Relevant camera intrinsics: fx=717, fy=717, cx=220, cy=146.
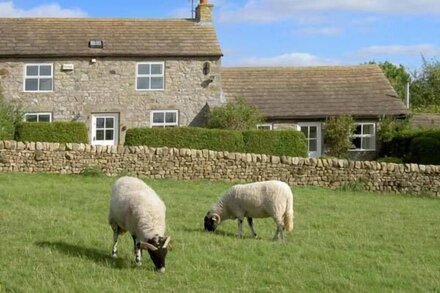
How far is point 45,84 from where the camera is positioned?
34.1 meters

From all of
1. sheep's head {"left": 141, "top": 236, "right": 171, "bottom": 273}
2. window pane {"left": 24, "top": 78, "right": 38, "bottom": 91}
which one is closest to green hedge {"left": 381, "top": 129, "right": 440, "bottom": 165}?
window pane {"left": 24, "top": 78, "right": 38, "bottom": 91}

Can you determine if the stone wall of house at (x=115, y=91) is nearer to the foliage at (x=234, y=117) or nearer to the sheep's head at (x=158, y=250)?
the foliage at (x=234, y=117)

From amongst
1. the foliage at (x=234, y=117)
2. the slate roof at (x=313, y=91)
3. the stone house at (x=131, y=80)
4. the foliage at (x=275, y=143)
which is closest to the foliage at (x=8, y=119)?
the stone house at (x=131, y=80)

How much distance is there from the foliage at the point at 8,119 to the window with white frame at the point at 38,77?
2.14 meters

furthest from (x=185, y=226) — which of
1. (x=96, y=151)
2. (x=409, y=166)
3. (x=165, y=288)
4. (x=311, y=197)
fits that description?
(x=409, y=166)

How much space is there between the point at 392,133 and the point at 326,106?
3558 millimetres

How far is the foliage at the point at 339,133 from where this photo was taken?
35.0 meters

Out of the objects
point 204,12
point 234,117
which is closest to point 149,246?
point 234,117

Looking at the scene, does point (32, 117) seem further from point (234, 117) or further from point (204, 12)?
point (204, 12)

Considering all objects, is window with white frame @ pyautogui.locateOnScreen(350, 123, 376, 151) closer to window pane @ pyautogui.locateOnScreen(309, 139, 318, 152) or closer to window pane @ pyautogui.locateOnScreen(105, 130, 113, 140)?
window pane @ pyautogui.locateOnScreen(309, 139, 318, 152)

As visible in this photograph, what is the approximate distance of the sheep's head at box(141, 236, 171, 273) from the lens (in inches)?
400

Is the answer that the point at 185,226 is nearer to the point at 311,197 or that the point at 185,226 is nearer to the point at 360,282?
the point at 360,282

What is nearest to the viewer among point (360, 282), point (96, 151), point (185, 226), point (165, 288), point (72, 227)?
point (165, 288)

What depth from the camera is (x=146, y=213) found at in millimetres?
10680
